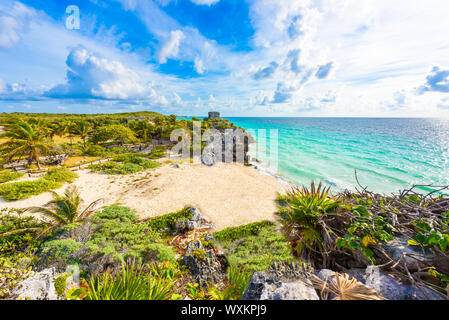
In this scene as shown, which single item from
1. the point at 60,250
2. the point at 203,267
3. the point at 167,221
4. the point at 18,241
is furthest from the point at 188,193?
the point at 203,267

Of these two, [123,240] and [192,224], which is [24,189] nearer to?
[123,240]

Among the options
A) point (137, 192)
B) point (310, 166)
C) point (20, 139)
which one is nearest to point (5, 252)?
point (137, 192)

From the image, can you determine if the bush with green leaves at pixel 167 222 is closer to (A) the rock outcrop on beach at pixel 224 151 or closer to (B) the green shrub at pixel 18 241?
(B) the green shrub at pixel 18 241

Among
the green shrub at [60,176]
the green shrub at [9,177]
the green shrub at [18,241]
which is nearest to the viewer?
the green shrub at [18,241]

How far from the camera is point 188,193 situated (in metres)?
15.9

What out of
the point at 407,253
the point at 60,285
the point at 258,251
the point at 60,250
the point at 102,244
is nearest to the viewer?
the point at 407,253

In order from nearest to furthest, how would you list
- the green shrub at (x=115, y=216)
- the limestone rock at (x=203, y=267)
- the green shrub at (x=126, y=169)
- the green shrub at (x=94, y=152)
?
the limestone rock at (x=203, y=267) → the green shrub at (x=115, y=216) → the green shrub at (x=126, y=169) → the green shrub at (x=94, y=152)

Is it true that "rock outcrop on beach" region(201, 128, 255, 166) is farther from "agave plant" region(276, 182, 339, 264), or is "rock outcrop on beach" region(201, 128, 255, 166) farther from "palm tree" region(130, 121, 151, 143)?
"agave plant" region(276, 182, 339, 264)

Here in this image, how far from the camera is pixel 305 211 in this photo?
152 inches

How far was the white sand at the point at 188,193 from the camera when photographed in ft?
40.8

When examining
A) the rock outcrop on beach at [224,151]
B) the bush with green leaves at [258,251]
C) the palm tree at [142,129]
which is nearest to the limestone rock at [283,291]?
the bush with green leaves at [258,251]

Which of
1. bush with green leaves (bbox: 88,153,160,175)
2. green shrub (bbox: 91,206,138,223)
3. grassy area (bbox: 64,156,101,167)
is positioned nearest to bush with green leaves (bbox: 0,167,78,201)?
bush with green leaves (bbox: 88,153,160,175)

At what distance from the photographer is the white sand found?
12445 millimetres
